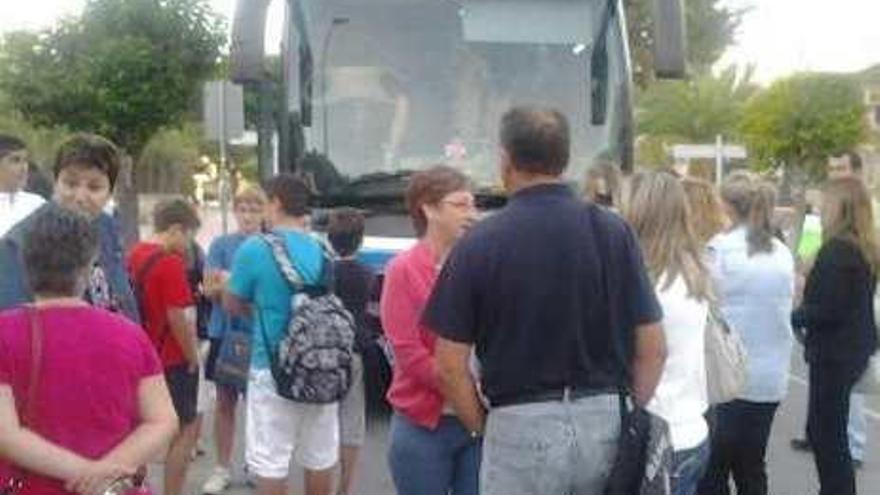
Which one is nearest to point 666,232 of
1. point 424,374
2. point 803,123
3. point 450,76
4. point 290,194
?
point 424,374

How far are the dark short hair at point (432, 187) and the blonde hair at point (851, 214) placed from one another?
254cm

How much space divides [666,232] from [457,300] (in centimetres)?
123

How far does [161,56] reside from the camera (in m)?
23.6

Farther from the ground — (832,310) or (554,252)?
(554,252)

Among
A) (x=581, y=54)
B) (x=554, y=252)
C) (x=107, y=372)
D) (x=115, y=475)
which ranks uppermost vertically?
(x=581, y=54)

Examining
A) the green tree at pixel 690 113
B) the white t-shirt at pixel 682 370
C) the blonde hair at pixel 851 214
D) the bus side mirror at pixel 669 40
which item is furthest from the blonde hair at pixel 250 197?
the green tree at pixel 690 113

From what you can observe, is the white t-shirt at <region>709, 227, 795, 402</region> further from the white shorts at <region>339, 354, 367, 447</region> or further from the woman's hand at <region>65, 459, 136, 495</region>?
the woman's hand at <region>65, 459, 136, 495</region>

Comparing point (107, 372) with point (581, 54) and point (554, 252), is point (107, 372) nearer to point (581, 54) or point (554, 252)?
point (554, 252)

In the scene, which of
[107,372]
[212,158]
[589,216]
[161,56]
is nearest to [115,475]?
[107,372]

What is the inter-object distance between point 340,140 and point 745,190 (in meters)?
4.34

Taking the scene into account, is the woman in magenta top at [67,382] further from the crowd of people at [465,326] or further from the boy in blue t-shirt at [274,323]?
the boy in blue t-shirt at [274,323]

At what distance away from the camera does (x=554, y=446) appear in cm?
405

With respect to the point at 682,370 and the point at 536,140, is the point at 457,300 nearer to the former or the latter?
the point at 536,140

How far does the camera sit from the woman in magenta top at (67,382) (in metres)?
3.56
